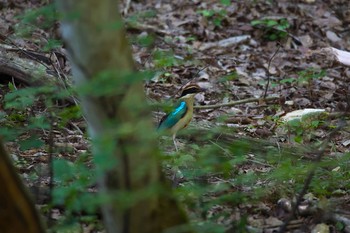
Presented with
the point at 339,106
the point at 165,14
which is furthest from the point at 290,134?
the point at 165,14

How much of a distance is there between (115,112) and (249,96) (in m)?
5.64

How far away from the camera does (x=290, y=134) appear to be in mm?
7238

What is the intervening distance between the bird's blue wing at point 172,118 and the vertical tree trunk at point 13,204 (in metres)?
2.74

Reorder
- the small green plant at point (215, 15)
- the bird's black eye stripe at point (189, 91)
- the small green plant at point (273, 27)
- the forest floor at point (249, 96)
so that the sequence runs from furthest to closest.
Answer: the small green plant at point (215, 15), the small green plant at point (273, 27), the bird's black eye stripe at point (189, 91), the forest floor at point (249, 96)

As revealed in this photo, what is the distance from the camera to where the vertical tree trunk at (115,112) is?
3.07m

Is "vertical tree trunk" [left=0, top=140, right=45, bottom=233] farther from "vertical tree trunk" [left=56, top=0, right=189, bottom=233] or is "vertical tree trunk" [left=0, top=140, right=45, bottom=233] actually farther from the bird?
the bird

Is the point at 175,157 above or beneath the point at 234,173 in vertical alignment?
above

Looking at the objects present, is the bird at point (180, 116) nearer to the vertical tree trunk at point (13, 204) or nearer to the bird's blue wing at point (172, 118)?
the bird's blue wing at point (172, 118)

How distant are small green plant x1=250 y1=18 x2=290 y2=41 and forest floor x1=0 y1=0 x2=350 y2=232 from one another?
0.06 feet

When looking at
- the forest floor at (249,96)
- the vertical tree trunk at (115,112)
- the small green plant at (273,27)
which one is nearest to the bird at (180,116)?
the forest floor at (249,96)

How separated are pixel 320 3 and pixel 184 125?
6.46 metres

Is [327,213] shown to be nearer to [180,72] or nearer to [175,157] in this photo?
[175,157]

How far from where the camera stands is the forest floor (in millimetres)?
4684

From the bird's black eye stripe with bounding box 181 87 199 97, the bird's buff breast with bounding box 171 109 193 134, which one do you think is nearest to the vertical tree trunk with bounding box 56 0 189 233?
the bird's buff breast with bounding box 171 109 193 134
